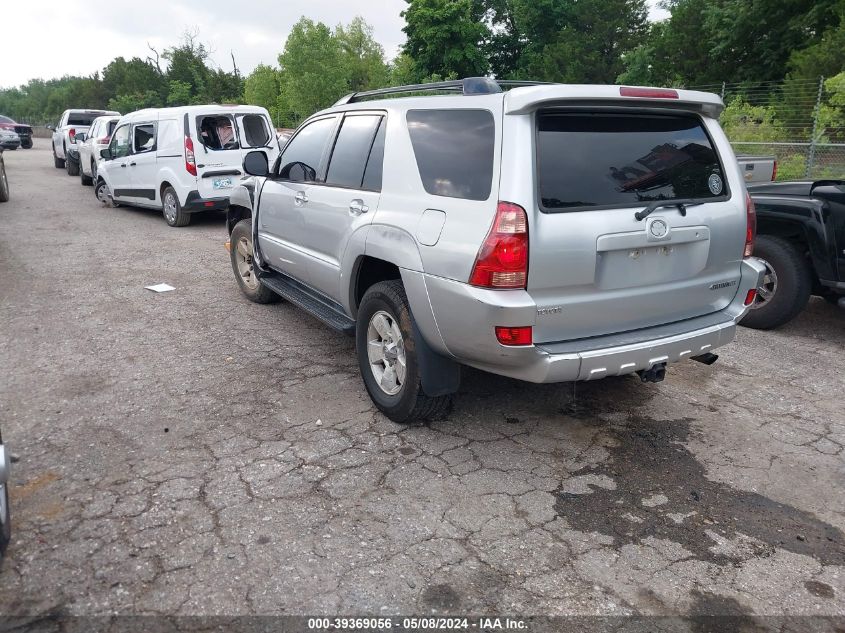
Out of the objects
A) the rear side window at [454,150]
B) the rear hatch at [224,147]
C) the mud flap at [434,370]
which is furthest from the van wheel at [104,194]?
the mud flap at [434,370]

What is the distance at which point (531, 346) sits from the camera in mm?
3238

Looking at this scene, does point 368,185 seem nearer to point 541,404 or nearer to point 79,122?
point 541,404

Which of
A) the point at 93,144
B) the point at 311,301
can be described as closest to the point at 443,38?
the point at 93,144

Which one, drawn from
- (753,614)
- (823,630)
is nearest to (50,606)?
(753,614)

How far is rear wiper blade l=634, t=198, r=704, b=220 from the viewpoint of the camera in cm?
338

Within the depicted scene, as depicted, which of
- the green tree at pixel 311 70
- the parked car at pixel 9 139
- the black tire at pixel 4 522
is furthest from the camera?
the green tree at pixel 311 70

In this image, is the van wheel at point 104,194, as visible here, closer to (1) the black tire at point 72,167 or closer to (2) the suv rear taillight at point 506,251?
(1) the black tire at point 72,167

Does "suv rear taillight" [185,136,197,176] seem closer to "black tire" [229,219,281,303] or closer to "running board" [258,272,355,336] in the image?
"black tire" [229,219,281,303]

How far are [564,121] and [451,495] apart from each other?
192 cm

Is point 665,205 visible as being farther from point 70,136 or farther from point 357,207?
point 70,136

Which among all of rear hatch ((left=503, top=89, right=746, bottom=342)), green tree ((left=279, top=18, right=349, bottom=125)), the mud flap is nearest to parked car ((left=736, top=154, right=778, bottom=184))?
rear hatch ((left=503, top=89, right=746, bottom=342))

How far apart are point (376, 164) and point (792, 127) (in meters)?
16.7

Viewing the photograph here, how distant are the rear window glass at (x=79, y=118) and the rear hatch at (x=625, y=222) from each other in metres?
23.1

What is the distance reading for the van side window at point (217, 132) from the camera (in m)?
10.6
